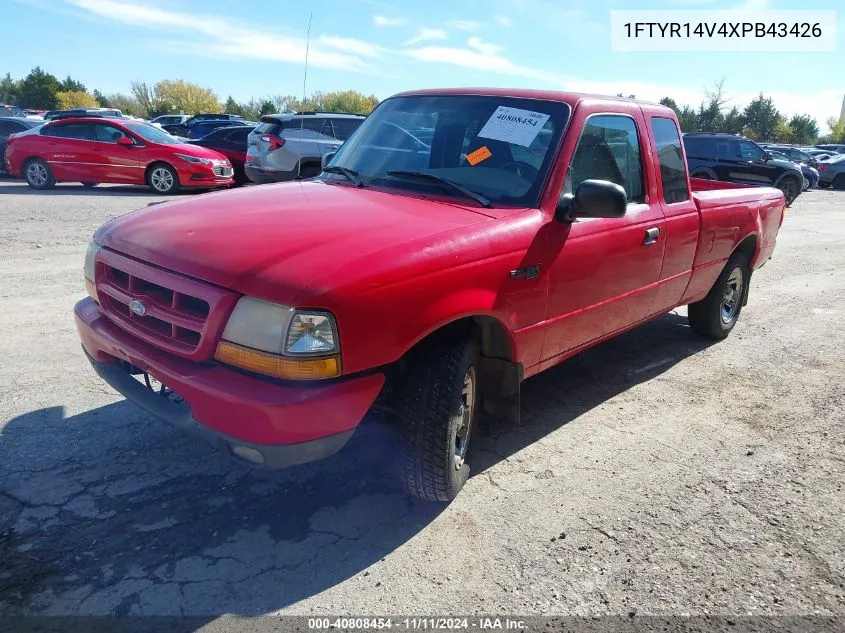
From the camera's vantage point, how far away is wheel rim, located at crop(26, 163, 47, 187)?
44.7 ft

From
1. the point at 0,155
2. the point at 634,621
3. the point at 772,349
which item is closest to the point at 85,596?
the point at 634,621

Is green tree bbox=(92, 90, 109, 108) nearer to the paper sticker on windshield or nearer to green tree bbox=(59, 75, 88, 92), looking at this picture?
green tree bbox=(59, 75, 88, 92)

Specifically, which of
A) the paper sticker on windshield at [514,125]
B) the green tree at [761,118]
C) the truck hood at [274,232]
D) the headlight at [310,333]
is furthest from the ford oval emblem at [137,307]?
the green tree at [761,118]

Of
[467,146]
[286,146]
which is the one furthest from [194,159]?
[467,146]

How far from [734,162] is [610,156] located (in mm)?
16018

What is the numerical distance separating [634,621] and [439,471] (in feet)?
3.10

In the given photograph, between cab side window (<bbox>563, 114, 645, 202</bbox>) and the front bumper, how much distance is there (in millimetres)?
1764

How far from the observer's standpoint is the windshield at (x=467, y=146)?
3445mm

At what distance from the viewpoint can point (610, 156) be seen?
391 centimetres

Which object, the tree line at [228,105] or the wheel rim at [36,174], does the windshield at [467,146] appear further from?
the tree line at [228,105]

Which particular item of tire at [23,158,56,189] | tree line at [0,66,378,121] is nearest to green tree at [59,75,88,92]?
tree line at [0,66,378,121]

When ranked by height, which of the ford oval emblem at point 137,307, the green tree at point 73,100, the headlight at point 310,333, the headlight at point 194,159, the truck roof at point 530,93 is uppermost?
the green tree at point 73,100

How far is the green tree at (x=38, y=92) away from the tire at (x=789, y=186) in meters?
59.2

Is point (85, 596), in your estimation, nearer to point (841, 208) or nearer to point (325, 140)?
point (325, 140)
